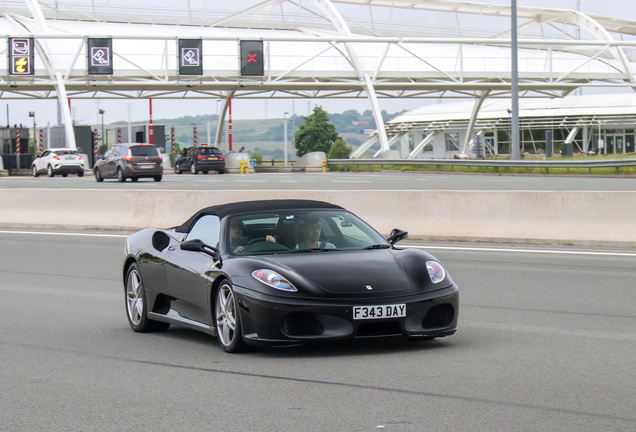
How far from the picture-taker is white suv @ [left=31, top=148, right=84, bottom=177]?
52.3 m

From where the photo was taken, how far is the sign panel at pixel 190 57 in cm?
6147

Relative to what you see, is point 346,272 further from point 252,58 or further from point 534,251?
point 252,58

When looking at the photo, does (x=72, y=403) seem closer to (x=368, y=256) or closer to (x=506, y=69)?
(x=368, y=256)

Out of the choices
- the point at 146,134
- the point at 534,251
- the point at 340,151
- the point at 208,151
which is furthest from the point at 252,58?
the point at 340,151

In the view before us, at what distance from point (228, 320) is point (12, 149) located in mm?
61277

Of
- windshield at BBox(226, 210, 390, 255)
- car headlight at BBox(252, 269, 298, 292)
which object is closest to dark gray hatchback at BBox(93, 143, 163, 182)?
windshield at BBox(226, 210, 390, 255)

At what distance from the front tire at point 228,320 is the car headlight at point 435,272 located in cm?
147

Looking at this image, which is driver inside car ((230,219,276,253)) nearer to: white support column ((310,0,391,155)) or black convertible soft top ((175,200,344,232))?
black convertible soft top ((175,200,344,232))

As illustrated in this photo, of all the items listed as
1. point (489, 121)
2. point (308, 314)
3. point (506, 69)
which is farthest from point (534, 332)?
point (489, 121)

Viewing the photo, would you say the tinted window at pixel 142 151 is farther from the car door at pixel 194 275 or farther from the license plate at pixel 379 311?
the license plate at pixel 379 311

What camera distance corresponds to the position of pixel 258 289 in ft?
24.1

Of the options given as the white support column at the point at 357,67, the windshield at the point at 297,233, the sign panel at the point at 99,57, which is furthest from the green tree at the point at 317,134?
the windshield at the point at 297,233

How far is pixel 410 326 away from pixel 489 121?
90.0 metres

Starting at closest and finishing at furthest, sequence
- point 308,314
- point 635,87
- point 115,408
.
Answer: point 115,408 → point 308,314 → point 635,87
